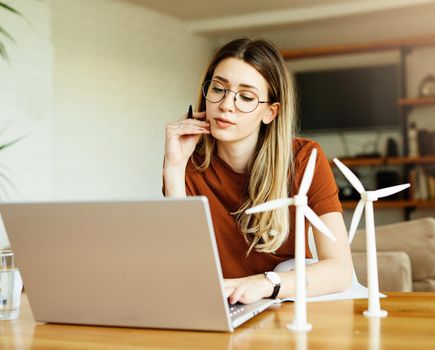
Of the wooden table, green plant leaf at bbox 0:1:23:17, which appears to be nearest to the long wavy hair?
the wooden table

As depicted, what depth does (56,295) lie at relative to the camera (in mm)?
1222

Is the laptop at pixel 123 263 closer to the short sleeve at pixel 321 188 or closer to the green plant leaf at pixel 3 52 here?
the short sleeve at pixel 321 188

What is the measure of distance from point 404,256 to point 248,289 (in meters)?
1.76

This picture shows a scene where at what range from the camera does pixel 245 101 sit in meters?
1.81

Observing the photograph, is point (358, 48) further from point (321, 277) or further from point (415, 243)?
point (321, 277)

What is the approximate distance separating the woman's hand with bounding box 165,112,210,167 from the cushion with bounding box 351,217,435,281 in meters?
1.44

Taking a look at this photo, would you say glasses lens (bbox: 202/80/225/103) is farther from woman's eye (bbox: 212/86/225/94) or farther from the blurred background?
the blurred background

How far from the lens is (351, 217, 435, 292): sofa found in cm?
281

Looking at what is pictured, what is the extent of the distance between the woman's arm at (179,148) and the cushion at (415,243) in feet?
4.74

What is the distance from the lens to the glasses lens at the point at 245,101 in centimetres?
179

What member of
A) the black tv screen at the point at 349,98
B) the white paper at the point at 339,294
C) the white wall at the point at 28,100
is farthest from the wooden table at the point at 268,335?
the black tv screen at the point at 349,98

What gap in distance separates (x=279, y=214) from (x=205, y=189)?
30cm

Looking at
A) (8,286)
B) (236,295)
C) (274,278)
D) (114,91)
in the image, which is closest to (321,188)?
(274,278)

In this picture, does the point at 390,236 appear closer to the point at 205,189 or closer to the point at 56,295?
the point at 205,189
